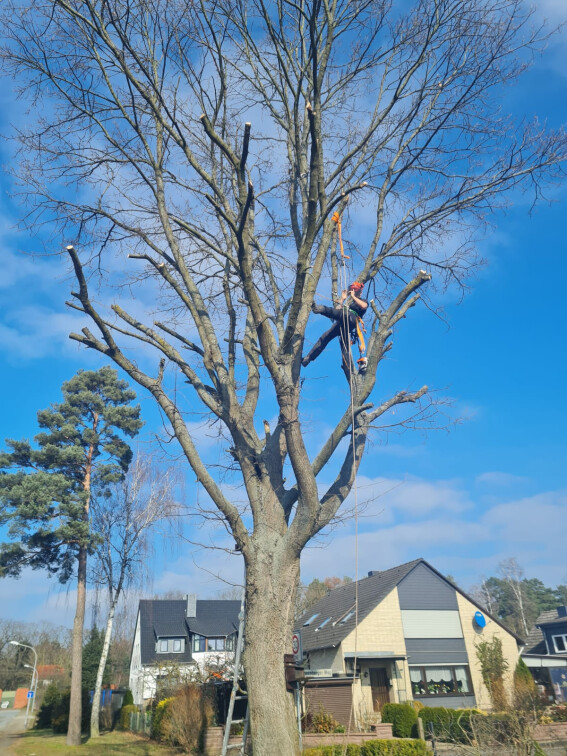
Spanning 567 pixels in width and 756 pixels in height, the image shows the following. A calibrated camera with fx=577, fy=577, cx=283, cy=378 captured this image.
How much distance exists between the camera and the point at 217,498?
5664 mm

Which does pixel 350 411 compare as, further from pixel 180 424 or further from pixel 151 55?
pixel 151 55

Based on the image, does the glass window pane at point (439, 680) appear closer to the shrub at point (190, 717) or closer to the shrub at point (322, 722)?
the shrub at point (322, 722)

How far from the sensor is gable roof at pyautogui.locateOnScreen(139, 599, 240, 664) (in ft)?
117

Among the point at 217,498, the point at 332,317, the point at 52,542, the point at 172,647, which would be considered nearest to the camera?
the point at 217,498

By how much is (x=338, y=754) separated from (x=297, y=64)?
9906mm

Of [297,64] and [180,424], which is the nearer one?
[180,424]

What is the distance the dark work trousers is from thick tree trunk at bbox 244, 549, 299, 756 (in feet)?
8.33

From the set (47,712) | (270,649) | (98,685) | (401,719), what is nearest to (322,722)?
(401,719)

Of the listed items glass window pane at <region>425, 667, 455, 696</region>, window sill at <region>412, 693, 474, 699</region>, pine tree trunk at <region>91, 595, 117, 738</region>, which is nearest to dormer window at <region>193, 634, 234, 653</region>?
pine tree trunk at <region>91, 595, 117, 738</region>

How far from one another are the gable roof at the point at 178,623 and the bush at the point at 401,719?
1800 centimetres

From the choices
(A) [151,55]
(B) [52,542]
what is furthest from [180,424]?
(B) [52,542]

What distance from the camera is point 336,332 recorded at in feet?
23.1

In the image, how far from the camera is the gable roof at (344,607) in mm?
23547

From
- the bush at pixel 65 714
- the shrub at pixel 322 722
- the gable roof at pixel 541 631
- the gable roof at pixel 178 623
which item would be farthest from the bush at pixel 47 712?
the gable roof at pixel 541 631
